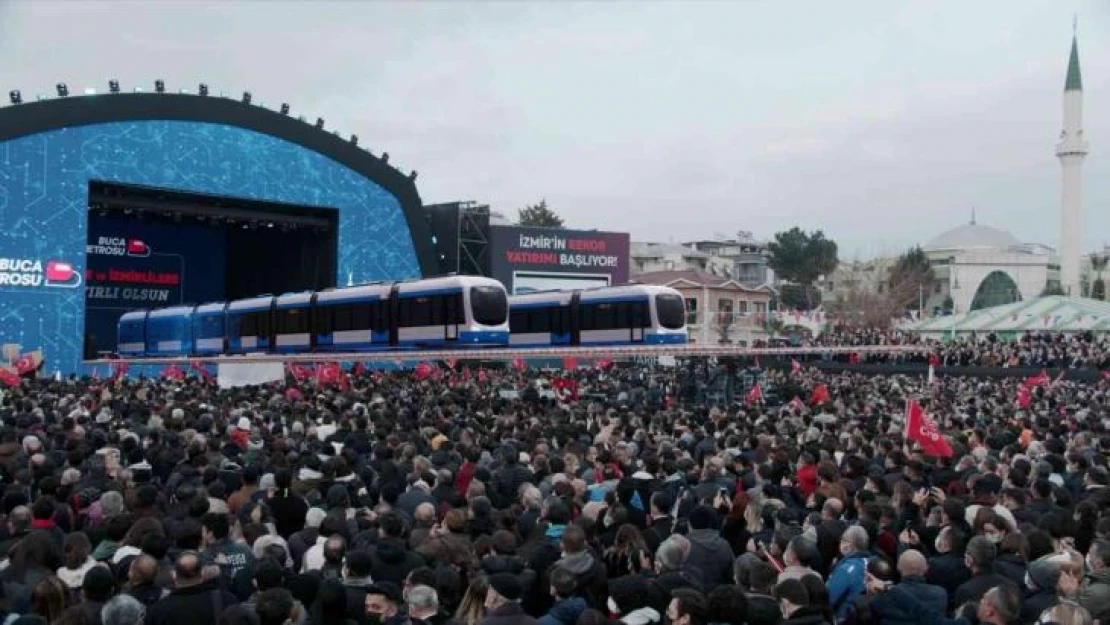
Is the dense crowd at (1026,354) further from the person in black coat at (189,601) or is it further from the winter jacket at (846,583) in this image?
the person in black coat at (189,601)

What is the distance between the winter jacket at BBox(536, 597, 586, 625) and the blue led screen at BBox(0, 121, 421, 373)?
32389 millimetres

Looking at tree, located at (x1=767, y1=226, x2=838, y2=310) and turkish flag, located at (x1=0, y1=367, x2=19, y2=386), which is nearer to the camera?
turkish flag, located at (x1=0, y1=367, x2=19, y2=386)

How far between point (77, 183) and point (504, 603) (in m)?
33.0

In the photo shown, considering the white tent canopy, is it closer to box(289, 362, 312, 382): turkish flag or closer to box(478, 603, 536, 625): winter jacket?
box(289, 362, 312, 382): turkish flag

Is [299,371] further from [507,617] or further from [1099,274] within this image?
[1099,274]

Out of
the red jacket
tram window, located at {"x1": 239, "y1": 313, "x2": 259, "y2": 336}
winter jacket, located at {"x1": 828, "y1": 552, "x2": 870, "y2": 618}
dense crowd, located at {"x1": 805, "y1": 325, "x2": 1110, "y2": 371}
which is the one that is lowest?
winter jacket, located at {"x1": 828, "y1": 552, "x2": 870, "y2": 618}

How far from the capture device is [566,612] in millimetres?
5363

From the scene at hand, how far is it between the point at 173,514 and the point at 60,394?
11.7 meters

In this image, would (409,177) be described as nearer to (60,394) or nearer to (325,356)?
(325,356)

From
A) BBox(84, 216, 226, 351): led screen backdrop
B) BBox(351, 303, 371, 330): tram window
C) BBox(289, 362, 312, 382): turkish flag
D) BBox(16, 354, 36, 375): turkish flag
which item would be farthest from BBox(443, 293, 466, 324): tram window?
BBox(84, 216, 226, 351): led screen backdrop

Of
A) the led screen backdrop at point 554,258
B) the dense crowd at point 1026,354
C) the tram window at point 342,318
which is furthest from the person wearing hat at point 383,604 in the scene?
the led screen backdrop at point 554,258

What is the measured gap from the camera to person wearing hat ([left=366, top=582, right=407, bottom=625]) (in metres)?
5.39

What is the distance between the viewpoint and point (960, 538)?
648cm

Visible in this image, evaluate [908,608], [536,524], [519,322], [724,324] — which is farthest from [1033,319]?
[908,608]
